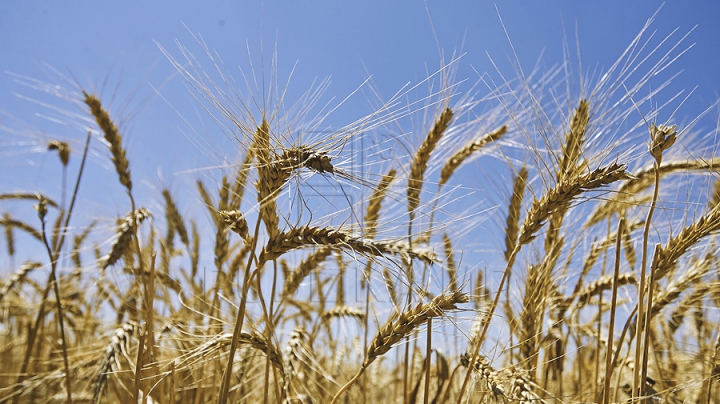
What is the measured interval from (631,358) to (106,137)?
2.52 m

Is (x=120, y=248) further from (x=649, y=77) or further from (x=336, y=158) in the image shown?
(x=649, y=77)

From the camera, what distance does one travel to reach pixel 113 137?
2346 millimetres

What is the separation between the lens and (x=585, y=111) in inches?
79.1

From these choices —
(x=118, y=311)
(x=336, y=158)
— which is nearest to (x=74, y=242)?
(x=118, y=311)

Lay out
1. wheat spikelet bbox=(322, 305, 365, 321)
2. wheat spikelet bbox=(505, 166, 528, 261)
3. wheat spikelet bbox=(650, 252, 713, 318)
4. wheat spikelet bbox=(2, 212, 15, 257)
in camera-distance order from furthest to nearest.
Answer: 1. wheat spikelet bbox=(2, 212, 15, 257)
2. wheat spikelet bbox=(322, 305, 365, 321)
3. wheat spikelet bbox=(505, 166, 528, 261)
4. wheat spikelet bbox=(650, 252, 713, 318)

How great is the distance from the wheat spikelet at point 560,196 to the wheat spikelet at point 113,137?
177 cm

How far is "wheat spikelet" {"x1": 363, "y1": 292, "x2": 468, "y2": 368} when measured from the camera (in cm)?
130

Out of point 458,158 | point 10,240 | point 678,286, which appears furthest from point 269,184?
point 10,240

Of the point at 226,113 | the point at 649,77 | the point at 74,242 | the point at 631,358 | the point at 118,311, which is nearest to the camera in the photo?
the point at 226,113

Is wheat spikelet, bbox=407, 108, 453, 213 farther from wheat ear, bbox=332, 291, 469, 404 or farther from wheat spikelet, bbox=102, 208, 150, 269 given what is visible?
wheat spikelet, bbox=102, 208, 150, 269

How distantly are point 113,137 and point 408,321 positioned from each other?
5.90 feet

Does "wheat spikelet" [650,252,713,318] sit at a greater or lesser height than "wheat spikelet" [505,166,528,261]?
lesser

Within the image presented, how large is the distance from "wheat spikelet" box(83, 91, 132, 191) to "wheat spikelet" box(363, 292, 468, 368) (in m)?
1.52

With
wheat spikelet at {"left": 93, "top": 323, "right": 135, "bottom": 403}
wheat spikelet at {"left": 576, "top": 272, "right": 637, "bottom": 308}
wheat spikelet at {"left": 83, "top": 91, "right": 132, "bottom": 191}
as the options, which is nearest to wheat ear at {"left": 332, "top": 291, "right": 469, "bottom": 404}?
wheat spikelet at {"left": 93, "top": 323, "right": 135, "bottom": 403}
